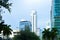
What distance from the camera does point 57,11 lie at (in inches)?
7338

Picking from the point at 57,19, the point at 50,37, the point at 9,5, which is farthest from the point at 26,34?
the point at 9,5

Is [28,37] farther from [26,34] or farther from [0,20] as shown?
[0,20]

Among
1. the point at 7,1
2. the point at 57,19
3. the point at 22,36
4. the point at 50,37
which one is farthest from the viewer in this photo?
the point at 57,19

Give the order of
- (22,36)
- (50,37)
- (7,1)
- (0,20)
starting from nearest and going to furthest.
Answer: (7,1)
(0,20)
(22,36)
(50,37)

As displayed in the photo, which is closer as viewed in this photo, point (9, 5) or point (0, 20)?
point (9, 5)

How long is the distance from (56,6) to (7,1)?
537ft

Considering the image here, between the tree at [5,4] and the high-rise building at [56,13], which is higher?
the high-rise building at [56,13]

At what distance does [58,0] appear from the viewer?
187m

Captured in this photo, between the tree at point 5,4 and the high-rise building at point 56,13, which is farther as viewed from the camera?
the high-rise building at point 56,13

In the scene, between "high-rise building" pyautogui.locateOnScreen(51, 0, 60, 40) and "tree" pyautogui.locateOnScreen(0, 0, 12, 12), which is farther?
"high-rise building" pyautogui.locateOnScreen(51, 0, 60, 40)

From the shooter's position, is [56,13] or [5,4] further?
[56,13]

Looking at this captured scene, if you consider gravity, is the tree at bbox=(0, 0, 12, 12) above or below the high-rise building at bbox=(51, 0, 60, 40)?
below

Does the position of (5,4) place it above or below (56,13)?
below

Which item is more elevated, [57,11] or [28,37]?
[57,11]
